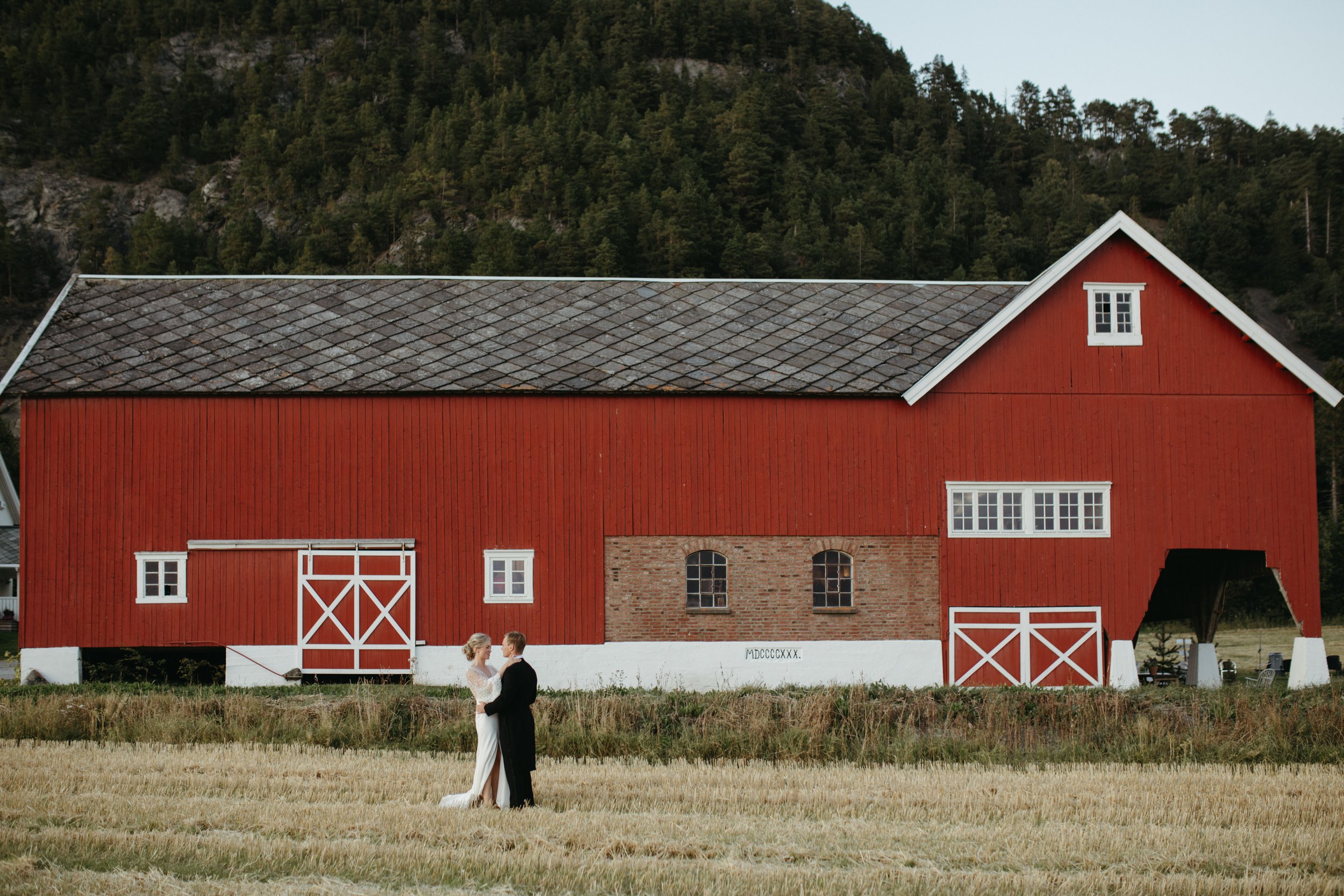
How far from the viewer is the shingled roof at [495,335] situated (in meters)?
24.0

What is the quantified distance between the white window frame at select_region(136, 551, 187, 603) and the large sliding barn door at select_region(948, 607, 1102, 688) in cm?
1335

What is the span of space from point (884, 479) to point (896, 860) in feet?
45.7

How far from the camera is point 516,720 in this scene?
11875mm

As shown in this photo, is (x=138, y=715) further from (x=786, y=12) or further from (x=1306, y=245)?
(x=786, y=12)

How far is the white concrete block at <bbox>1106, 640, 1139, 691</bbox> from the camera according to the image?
2323 cm

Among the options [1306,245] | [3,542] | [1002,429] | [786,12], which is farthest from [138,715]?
[786,12]

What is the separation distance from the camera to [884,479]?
2394 centimetres

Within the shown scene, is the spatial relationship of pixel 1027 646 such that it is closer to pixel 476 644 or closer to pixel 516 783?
pixel 516 783

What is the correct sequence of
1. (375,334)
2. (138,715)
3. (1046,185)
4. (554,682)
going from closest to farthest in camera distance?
1. (138,715)
2. (554,682)
3. (375,334)
4. (1046,185)

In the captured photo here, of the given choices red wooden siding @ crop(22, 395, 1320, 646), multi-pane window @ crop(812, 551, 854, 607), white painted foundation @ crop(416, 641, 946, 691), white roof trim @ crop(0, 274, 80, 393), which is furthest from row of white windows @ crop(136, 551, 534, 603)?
multi-pane window @ crop(812, 551, 854, 607)

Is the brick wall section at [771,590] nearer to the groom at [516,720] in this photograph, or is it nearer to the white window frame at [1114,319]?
the white window frame at [1114,319]

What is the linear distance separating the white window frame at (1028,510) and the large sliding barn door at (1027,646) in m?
1.29

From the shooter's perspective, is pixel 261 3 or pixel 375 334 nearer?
pixel 375 334

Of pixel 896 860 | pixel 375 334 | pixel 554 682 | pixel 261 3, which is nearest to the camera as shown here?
pixel 896 860
